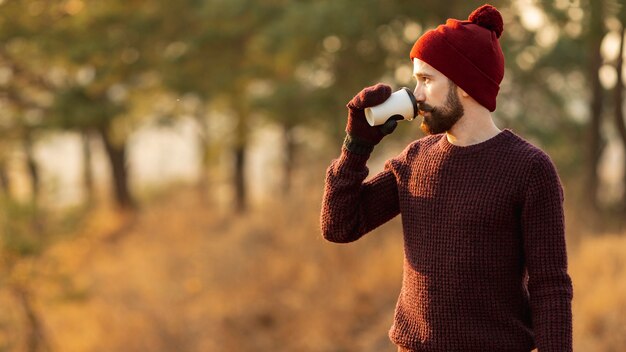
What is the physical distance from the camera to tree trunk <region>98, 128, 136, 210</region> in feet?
63.3

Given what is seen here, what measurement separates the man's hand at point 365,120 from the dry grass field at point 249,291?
17.1ft

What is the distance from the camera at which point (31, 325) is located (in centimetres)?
1212

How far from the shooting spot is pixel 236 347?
1038 centimetres

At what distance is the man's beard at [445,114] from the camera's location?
228cm

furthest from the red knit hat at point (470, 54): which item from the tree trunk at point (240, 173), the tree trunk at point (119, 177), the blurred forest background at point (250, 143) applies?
the tree trunk at point (119, 177)

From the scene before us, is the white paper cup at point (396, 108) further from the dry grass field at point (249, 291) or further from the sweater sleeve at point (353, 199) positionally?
the dry grass field at point (249, 291)

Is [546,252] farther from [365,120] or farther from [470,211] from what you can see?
[365,120]

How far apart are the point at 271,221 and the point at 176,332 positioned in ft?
7.68

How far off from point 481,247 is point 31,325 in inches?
437

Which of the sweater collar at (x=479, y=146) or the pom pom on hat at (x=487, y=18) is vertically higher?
the pom pom on hat at (x=487, y=18)

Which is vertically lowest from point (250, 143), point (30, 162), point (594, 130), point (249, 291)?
point (250, 143)

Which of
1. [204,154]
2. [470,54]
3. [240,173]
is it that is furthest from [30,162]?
[470,54]

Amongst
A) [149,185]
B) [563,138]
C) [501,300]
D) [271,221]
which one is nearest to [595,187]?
[563,138]

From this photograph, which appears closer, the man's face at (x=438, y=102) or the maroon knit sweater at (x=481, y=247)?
the maroon knit sweater at (x=481, y=247)
